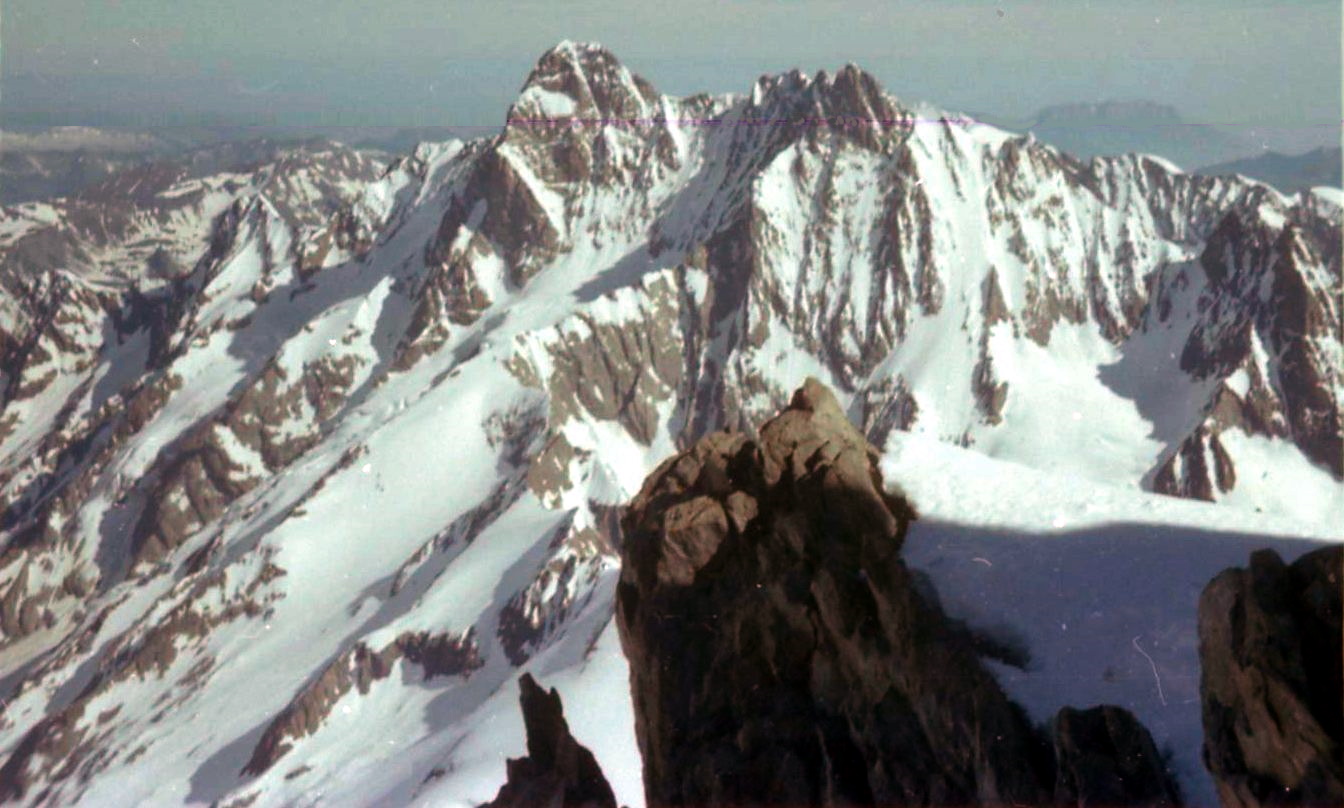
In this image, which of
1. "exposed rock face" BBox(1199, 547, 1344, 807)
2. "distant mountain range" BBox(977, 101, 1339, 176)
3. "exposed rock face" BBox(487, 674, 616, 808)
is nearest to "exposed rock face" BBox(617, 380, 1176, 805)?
"exposed rock face" BBox(487, 674, 616, 808)

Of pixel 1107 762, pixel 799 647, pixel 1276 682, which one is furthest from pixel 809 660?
pixel 1276 682

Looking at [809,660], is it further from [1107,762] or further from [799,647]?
[1107,762]

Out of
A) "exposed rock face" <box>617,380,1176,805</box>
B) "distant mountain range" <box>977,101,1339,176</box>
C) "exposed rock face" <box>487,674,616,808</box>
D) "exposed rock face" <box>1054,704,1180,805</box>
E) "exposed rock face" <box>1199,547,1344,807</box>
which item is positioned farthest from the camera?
"distant mountain range" <box>977,101,1339,176</box>

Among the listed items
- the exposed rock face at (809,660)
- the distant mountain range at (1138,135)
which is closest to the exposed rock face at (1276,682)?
the exposed rock face at (809,660)

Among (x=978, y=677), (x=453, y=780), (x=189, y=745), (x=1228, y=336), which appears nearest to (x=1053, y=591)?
(x=978, y=677)

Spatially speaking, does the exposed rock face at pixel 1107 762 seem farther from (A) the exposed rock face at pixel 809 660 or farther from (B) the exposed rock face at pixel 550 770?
(B) the exposed rock face at pixel 550 770

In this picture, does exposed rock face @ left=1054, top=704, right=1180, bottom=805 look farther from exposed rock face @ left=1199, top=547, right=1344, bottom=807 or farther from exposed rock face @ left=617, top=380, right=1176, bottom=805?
exposed rock face @ left=1199, top=547, right=1344, bottom=807
